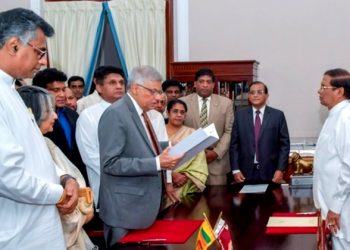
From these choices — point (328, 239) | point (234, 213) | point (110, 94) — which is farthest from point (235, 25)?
point (328, 239)

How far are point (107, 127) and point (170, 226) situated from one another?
0.64 metres

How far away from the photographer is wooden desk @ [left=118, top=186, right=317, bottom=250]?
3.00 m

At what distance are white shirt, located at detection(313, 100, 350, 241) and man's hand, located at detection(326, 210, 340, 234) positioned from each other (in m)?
0.02

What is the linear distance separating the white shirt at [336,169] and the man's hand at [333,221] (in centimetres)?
2

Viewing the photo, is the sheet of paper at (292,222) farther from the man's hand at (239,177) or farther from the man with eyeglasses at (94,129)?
the man's hand at (239,177)

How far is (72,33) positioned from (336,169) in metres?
5.63

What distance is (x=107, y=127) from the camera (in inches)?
124

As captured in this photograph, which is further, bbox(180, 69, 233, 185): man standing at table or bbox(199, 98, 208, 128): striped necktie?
bbox(199, 98, 208, 128): striped necktie

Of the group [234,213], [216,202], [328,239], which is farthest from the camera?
[216,202]

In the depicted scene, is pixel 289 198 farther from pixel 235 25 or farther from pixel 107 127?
pixel 235 25

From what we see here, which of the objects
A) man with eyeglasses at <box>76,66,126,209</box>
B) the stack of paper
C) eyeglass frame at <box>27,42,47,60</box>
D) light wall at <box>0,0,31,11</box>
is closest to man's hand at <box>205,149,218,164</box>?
man with eyeglasses at <box>76,66,126,209</box>

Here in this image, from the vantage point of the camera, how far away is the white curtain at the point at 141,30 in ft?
26.6

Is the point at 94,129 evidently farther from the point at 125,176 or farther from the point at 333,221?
the point at 333,221

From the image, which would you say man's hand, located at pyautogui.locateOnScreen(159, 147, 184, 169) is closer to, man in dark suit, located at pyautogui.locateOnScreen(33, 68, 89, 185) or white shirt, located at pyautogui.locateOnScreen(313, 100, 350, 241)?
white shirt, located at pyautogui.locateOnScreen(313, 100, 350, 241)
